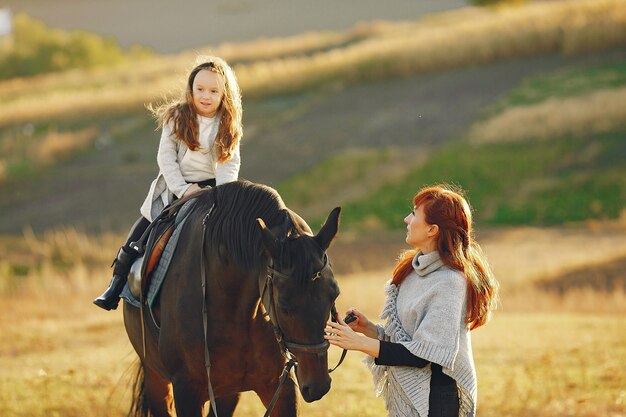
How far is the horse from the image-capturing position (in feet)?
13.8

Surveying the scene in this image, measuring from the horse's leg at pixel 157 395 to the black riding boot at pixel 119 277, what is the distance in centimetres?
71

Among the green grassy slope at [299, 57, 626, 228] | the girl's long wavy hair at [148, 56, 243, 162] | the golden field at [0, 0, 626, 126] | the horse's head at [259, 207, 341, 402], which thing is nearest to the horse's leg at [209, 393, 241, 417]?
the girl's long wavy hair at [148, 56, 243, 162]

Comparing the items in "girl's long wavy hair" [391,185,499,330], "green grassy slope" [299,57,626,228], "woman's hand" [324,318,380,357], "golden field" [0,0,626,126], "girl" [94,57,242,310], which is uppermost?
"girl" [94,57,242,310]

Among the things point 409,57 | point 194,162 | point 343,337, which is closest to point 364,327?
point 343,337

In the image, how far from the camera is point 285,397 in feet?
16.6

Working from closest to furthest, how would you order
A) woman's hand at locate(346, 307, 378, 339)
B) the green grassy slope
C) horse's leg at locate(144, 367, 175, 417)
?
1. woman's hand at locate(346, 307, 378, 339)
2. horse's leg at locate(144, 367, 175, 417)
3. the green grassy slope

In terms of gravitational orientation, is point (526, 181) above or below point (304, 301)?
below

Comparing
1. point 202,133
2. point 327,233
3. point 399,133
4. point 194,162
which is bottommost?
point 399,133

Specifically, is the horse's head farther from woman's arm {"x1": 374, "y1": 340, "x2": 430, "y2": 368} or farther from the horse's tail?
the horse's tail

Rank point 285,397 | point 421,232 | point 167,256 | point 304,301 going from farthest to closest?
point 167,256 → point 285,397 → point 421,232 → point 304,301

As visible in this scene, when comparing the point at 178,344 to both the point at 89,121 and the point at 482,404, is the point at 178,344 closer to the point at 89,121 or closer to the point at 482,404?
the point at 482,404

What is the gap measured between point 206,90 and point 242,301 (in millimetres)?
Answer: 1295

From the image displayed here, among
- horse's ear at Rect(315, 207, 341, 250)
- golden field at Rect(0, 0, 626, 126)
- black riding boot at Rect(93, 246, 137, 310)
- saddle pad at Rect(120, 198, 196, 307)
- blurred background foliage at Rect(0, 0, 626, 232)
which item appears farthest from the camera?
golden field at Rect(0, 0, 626, 126)

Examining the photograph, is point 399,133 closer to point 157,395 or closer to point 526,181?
point 526,181
